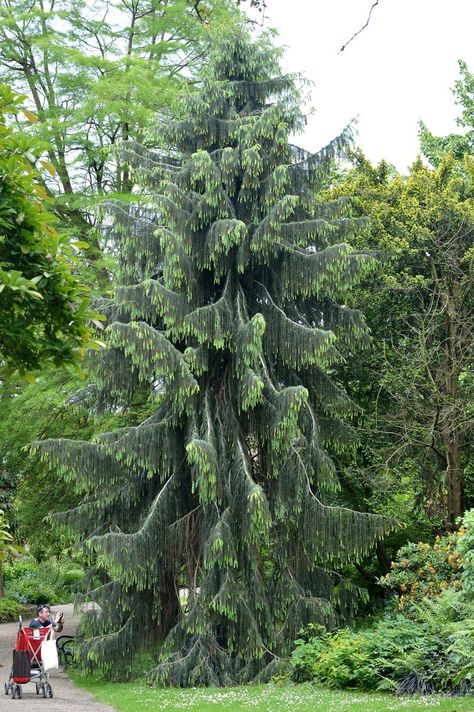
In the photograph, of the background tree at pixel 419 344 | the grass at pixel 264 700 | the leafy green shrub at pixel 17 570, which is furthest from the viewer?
the leafy green shrub at pixel 17 570

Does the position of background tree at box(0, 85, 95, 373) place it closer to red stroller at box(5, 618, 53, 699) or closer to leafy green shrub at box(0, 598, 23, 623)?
red stroller at box(5, 618, 53, 699)

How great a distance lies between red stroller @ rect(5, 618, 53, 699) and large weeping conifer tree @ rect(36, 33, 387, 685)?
1171 mm

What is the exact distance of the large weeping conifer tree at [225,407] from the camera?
13.4 meters

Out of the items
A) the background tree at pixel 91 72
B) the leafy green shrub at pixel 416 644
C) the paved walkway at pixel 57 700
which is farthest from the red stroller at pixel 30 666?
the background tree at pixel 91 72

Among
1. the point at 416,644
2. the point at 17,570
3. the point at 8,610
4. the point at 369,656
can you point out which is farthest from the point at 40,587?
the point at 416,644

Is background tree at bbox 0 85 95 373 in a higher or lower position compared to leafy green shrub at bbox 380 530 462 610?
higher

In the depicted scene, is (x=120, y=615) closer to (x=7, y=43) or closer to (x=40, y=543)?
(x=40, y=543)

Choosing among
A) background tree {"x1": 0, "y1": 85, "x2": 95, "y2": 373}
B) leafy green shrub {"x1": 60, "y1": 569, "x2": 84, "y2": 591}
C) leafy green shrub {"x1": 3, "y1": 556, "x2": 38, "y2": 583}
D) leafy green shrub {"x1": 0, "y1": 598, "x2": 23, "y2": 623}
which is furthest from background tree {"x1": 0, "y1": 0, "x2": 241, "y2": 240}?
leafy green shrub {"x1": 3, "y1": 556, "x2": 38, "y2": 583}

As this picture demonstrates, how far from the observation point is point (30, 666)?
482 inches

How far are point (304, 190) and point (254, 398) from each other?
4558 millimetres

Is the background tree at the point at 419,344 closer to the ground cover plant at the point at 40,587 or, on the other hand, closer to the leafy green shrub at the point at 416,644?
the leafy green shrub at the point at 416,644

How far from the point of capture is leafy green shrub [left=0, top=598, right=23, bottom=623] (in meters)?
25.5

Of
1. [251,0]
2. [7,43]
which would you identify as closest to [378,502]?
[251,0]

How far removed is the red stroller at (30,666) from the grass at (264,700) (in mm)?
807
